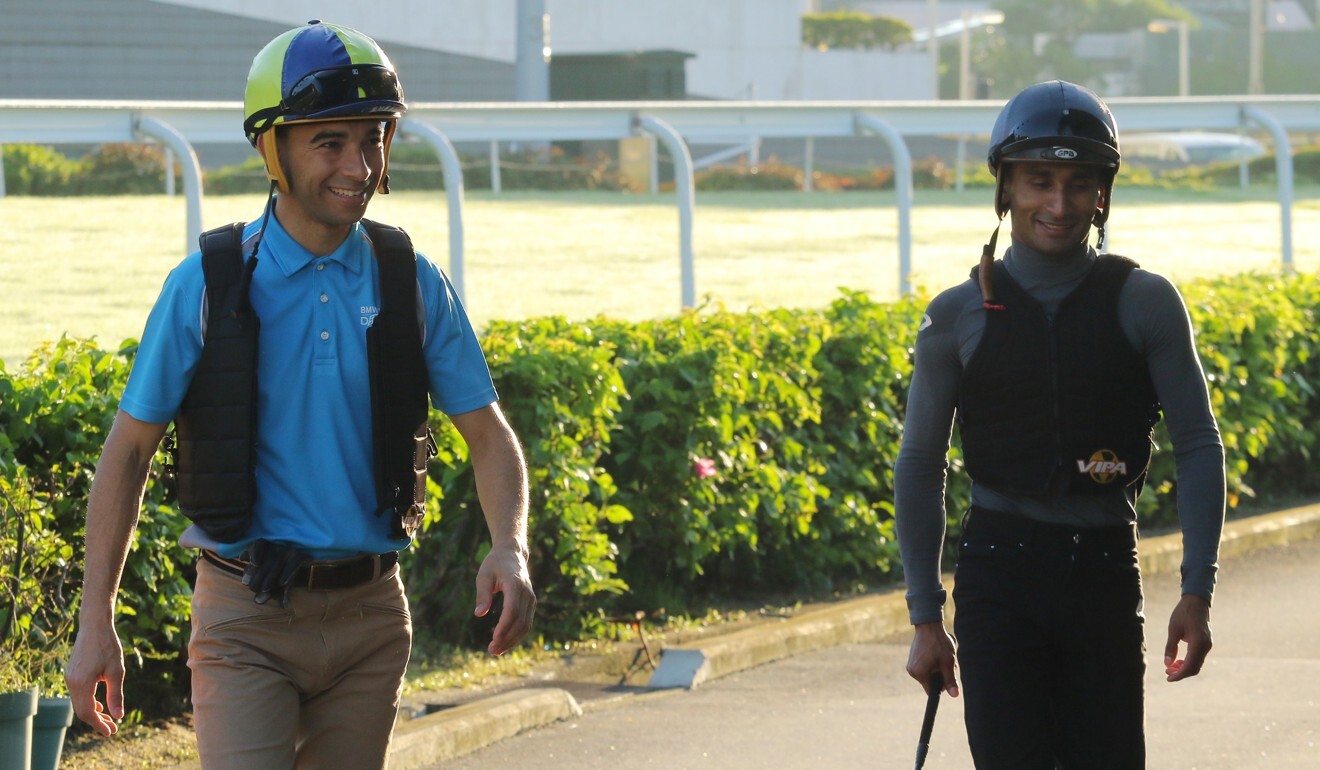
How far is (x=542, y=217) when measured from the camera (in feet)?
69.7

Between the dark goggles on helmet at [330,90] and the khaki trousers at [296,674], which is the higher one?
the dark goggles on helmet at [330,90]

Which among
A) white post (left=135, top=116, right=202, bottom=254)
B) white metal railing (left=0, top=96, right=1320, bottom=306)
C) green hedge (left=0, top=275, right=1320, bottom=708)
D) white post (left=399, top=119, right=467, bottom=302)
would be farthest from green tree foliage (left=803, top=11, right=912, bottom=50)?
white post (left=135, top=116, right=202, bottom=254)

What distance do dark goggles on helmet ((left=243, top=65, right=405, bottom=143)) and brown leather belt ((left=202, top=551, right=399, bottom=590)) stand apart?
31.1 inches

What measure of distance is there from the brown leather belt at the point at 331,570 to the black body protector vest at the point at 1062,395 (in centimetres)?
123

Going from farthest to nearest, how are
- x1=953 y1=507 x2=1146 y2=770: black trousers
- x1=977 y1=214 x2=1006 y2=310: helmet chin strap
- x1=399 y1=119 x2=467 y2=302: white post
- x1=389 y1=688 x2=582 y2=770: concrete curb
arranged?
x1=399 y1=119 x2=467 y2=302: white post
x1=389 y1=688 x2=582 y2=770: concrete curb
x1=977 y1=214 x2=1006 y2=310: helmet chin strap
x1=953 y1=507 x2=1146 y2=770: black trousers

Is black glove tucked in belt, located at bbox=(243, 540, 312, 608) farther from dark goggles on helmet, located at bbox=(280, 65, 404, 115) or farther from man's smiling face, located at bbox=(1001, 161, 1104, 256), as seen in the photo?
man's smiling face, located at bbox=(1001, 161, 1104, 256)

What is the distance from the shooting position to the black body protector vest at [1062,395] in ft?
12.1

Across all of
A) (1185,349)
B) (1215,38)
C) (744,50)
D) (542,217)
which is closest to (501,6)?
(744,50)

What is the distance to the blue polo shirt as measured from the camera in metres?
3.33

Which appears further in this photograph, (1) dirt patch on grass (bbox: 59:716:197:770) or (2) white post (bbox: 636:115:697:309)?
(2) white post (bbox: 636:115:697:309)

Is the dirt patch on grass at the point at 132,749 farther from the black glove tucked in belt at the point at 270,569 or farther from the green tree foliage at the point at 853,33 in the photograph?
the green tree foliage at the point at 853,33

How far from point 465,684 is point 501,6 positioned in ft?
128

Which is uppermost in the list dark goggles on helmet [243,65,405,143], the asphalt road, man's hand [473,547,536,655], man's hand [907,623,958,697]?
dark goggles on helmet [243,65,405,143]

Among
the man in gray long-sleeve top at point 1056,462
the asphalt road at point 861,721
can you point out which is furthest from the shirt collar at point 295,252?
the asphalt road at point 861,721
